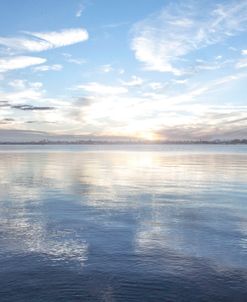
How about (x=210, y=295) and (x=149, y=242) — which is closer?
(x=210, y=295)

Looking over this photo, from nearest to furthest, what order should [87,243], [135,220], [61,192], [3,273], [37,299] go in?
[37,299] → [3,273] → [87,243] → [135,220] → [61,192]

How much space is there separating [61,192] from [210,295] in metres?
15.4

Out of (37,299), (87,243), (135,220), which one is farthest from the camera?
(135,220)

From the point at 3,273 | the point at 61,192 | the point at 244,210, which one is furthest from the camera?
the point at 61,192

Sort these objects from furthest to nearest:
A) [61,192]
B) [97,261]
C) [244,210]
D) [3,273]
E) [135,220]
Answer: [61,192] → [244,210] → [135,220] → [97,261] → [3,273]

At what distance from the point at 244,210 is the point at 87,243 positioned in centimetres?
859

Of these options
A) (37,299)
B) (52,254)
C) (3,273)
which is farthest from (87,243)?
(37,299)

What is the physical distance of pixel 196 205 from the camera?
1884cm

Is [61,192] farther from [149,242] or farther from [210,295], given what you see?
[210,295]

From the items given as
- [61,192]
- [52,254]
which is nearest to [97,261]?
[52,254]

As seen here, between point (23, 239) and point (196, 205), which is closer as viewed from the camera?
point (23, 239)

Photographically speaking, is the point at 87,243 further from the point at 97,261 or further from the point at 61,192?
the point at 61,192

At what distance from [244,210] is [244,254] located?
703 centimetres

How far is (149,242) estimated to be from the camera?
12.4 meters
